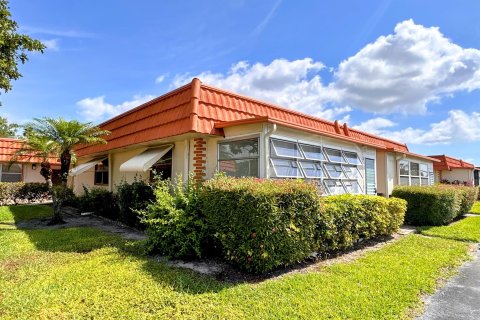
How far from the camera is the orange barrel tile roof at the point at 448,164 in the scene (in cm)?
2929

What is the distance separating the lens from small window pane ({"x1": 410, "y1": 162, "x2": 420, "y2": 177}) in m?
20.4

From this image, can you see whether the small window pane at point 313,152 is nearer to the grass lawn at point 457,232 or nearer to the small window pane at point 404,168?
the grass lawn at point 457,232

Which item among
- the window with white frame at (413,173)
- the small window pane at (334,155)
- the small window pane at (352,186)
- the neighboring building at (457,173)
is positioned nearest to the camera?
the small window pane at (334,155)

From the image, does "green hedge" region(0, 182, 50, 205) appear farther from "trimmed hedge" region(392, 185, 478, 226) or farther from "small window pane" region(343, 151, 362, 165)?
"trimmed hedge" region(392, 185, 478, 226)

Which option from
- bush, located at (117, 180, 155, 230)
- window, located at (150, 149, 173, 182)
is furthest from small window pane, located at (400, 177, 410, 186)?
bush, located at (117, 180, 155, 230)

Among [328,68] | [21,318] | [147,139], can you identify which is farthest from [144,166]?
[328,68]

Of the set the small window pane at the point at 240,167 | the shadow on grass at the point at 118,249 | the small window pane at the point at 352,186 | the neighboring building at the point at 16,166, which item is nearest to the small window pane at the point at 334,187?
the small window pane at the point at 352,186

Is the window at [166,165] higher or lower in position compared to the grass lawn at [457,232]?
higher

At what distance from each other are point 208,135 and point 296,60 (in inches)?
330

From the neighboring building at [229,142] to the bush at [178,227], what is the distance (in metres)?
2.28

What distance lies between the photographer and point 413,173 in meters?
20.5

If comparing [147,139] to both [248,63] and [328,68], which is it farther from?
[328,68]

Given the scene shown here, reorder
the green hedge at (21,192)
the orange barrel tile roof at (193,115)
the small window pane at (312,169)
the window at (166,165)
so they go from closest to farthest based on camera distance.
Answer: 1. the orange barrel tile roof at (193,115)
2. the small window pane at (312,169)
3. the window at (166,165)
4. the green hedge at (21,192)

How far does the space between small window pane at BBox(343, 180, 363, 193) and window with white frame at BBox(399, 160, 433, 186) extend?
687 cm
